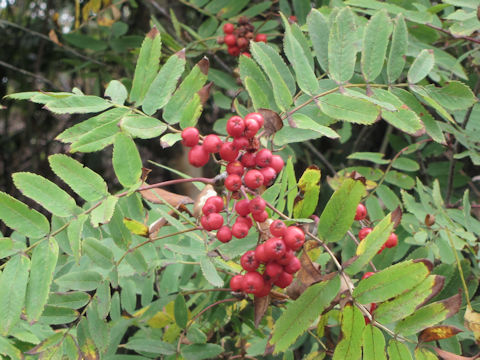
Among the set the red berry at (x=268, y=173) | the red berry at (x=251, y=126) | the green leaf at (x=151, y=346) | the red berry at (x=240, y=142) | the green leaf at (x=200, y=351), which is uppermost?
the red berry at (x=251, y=126)

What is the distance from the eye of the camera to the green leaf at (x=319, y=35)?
37.7 inches

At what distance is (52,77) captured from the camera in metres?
2.80

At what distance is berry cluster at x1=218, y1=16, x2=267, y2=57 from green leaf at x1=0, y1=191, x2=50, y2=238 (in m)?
1.02

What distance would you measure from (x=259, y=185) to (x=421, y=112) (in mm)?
398

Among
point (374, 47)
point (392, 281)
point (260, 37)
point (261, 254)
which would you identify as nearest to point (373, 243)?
point (392, 281)

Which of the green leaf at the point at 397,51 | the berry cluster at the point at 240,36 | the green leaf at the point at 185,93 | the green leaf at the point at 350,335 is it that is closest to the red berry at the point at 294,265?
the green leaf at the point at 350,335

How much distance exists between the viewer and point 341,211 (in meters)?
0.77

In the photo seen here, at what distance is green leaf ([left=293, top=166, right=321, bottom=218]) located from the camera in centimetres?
87

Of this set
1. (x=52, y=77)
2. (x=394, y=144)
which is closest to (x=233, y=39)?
(x=394, y=144)

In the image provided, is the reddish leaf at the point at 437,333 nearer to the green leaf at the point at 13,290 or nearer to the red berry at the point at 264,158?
the red berry at the point at 264,158

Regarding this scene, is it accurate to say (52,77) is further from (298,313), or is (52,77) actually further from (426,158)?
(298,313)

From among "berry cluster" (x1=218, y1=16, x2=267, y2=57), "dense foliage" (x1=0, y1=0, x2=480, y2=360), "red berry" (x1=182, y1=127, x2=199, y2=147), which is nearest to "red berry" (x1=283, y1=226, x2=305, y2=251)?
"dense foliage" (x1=0, y1=0, x2=480, y2=360)

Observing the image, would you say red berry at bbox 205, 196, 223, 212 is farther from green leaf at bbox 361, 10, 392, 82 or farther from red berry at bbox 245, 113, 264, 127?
green leaf at bbox 361, 10, 392, 82

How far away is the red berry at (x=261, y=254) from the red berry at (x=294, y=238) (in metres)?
0.04
